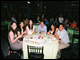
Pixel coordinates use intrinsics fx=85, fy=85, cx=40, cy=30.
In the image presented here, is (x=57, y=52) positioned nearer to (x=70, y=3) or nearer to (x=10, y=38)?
(x=10, y=38)

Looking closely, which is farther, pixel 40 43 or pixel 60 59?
pixel 60 59

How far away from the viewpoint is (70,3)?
10797 mm

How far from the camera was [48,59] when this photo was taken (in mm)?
2686

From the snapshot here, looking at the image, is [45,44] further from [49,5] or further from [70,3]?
[49,5]

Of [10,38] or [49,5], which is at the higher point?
[49,5]

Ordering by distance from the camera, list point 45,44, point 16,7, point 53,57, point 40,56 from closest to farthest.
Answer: point 40,56 → point 45,44 → point 53,57 → point 16,7

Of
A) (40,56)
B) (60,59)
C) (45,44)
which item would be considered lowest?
(60,59)

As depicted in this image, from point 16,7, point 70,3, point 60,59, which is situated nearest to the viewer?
point 60,59

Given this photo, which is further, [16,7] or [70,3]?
[16,7]

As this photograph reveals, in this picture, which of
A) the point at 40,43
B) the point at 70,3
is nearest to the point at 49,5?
the point at 70,3

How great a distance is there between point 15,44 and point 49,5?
10635 millimetres

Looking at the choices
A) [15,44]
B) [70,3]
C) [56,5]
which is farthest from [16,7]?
[15,44]

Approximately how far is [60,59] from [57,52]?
0.36 meters

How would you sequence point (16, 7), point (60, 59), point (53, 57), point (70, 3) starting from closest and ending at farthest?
1. point (53, 57)
2. point (60, 59)
3. point (70, 3)
4. point (16, 7)
